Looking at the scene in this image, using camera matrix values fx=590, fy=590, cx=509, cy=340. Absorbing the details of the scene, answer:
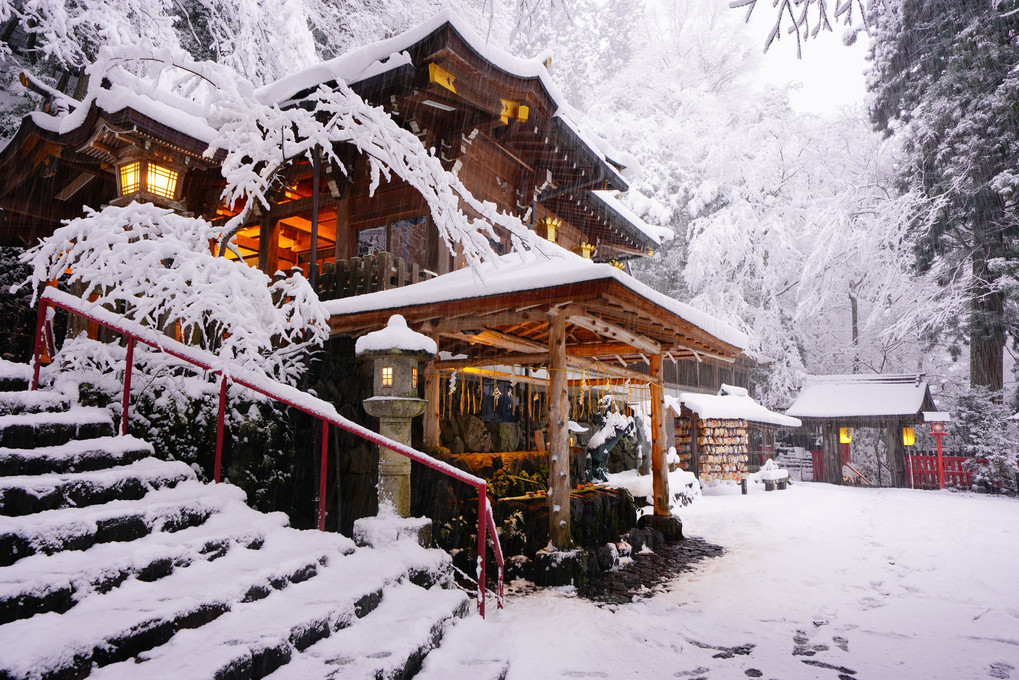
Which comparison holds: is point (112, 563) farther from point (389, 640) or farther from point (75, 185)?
point (75, 185)

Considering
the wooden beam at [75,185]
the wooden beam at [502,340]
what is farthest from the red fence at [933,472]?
the wooden beam at [75,185]

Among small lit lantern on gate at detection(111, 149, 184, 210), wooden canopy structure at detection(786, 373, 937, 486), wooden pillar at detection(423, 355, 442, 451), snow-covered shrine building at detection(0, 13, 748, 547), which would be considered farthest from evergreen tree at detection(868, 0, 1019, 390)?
small lit lantern on gate at detection(111, 149, 184, 210)

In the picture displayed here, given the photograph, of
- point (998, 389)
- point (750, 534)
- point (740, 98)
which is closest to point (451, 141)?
point (750, 534)

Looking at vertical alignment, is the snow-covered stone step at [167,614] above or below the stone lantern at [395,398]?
below

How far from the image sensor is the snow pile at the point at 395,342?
6.41 m

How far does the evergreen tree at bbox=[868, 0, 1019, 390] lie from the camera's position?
17.7 m

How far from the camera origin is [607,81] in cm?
3453

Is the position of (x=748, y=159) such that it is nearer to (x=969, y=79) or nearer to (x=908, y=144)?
(x=908, y=144)

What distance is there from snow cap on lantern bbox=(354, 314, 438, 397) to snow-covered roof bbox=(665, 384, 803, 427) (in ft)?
40.7

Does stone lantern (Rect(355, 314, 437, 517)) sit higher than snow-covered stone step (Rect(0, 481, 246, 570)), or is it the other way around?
stone lantern (Rect(355, 314, 437, 517))

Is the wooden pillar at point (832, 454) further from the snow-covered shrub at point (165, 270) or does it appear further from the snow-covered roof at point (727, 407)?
Result: the snow-covered shrub at point (165, 270)

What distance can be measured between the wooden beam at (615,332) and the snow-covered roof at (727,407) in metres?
7.22

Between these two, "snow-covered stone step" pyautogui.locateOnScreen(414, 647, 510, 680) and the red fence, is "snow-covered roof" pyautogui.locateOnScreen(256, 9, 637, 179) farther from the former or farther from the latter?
the red fence

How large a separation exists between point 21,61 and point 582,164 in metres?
14.1
